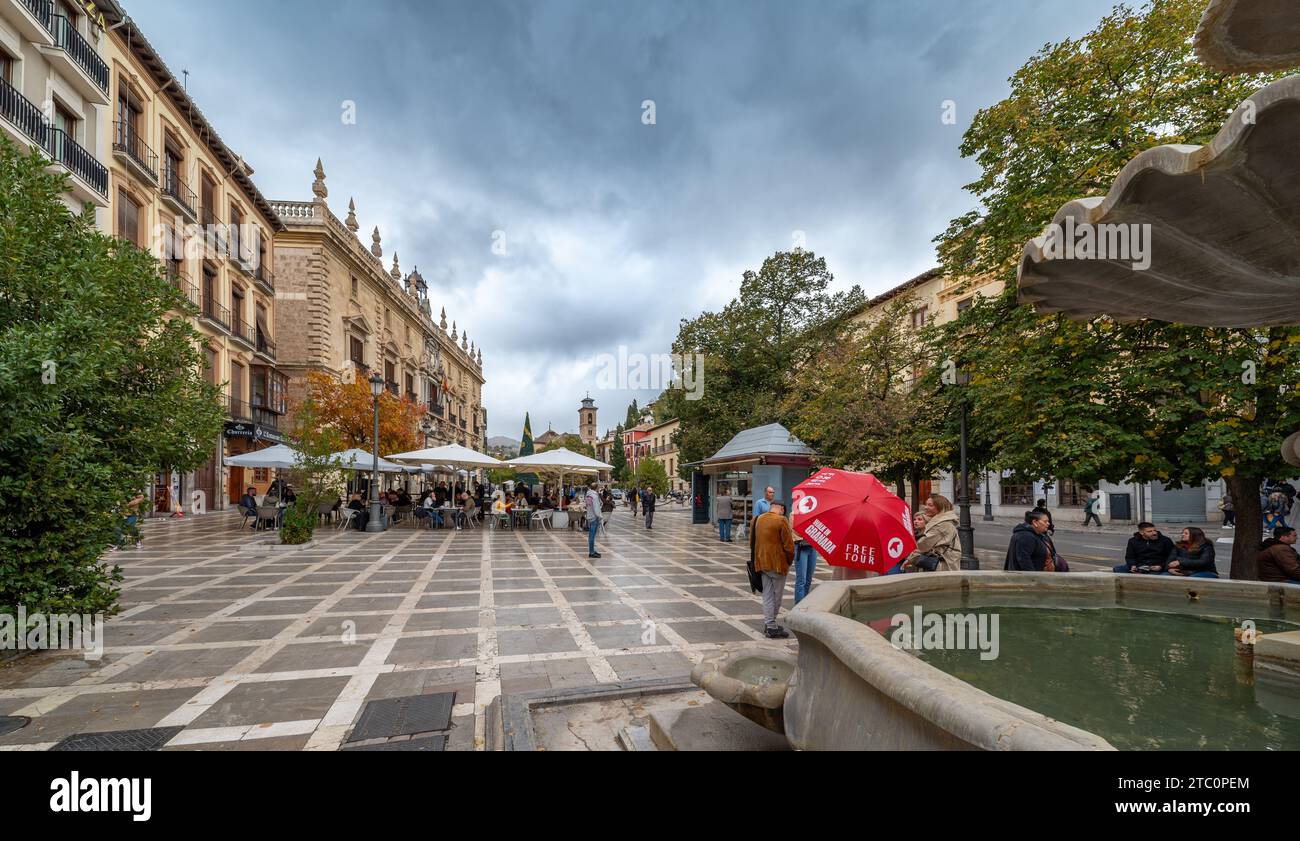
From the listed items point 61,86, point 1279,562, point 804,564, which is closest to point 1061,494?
point 1279,562

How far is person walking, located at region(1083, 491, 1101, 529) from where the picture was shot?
77.0ft

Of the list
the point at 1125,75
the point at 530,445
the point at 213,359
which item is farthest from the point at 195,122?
the point at 1125,75

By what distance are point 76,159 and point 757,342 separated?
2315 cm

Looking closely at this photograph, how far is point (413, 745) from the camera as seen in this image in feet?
12.4

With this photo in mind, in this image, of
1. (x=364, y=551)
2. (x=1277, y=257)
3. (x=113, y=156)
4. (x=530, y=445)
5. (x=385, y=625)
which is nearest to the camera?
(x=1277, y=257)

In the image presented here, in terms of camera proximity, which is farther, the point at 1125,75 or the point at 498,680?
the point at 1125,75

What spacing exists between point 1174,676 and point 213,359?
3030 cm

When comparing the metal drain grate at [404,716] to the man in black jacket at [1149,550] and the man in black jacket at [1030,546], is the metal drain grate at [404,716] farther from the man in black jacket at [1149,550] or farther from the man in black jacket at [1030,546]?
the man in black jacket at [1149,550]

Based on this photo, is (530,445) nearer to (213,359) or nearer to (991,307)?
(213,359)

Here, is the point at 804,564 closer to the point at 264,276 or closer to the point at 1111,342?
the point at 1111,342

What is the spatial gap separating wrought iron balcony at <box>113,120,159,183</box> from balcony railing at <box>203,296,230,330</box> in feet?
16.5

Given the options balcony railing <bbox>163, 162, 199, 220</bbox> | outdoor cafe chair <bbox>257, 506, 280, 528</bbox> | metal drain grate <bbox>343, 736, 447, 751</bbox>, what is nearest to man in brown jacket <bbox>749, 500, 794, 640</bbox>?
metal drain grate <bbox>343, 736, 447, 751</bbox>

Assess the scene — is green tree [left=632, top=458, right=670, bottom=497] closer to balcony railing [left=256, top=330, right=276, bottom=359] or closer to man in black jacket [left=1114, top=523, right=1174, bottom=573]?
balcony railing [left=256, top=330, right=276, bottom=359]

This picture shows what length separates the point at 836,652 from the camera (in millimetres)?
2500
